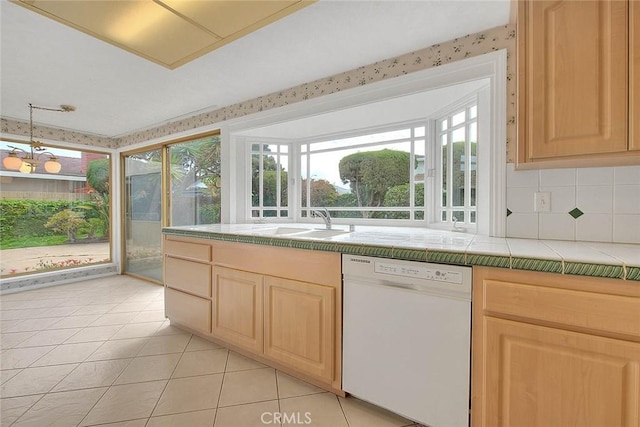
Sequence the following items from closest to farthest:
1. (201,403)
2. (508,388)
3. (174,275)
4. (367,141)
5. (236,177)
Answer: (508,388) < (201,403) < (174,275) < (367,141) < (236,177)

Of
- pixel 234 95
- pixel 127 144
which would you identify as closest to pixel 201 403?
pixel 234 95

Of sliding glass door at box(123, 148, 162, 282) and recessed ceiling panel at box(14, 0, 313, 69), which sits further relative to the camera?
sliding glass door at box(123, 148, 162, 282)

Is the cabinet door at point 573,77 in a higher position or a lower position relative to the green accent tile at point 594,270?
higher

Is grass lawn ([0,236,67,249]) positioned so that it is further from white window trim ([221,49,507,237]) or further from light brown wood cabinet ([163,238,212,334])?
white window trim ([221,49,507,237])

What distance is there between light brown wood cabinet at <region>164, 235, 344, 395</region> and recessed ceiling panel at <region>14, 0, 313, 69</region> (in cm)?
128

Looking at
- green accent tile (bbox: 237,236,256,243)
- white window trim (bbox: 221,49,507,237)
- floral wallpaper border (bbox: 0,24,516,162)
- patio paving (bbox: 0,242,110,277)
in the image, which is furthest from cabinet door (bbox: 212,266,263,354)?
patio paving (bbox: 0,242,110,277)

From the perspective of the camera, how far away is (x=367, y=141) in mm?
2639

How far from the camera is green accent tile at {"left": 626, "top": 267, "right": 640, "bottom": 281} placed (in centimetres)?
90

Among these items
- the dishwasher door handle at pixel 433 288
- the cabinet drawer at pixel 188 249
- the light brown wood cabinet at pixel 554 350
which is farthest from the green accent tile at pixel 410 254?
the cabinet drawer at pixel 188 249

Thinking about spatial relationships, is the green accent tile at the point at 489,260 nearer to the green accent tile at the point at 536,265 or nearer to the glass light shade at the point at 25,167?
the green accent tile at the point at 536,265

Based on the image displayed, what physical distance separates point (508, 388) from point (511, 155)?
4.02 ft

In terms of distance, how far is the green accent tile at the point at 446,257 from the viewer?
1.17m

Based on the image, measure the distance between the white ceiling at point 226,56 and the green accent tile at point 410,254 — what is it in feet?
4.38

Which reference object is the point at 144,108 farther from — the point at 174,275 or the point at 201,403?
the point at 201,403
